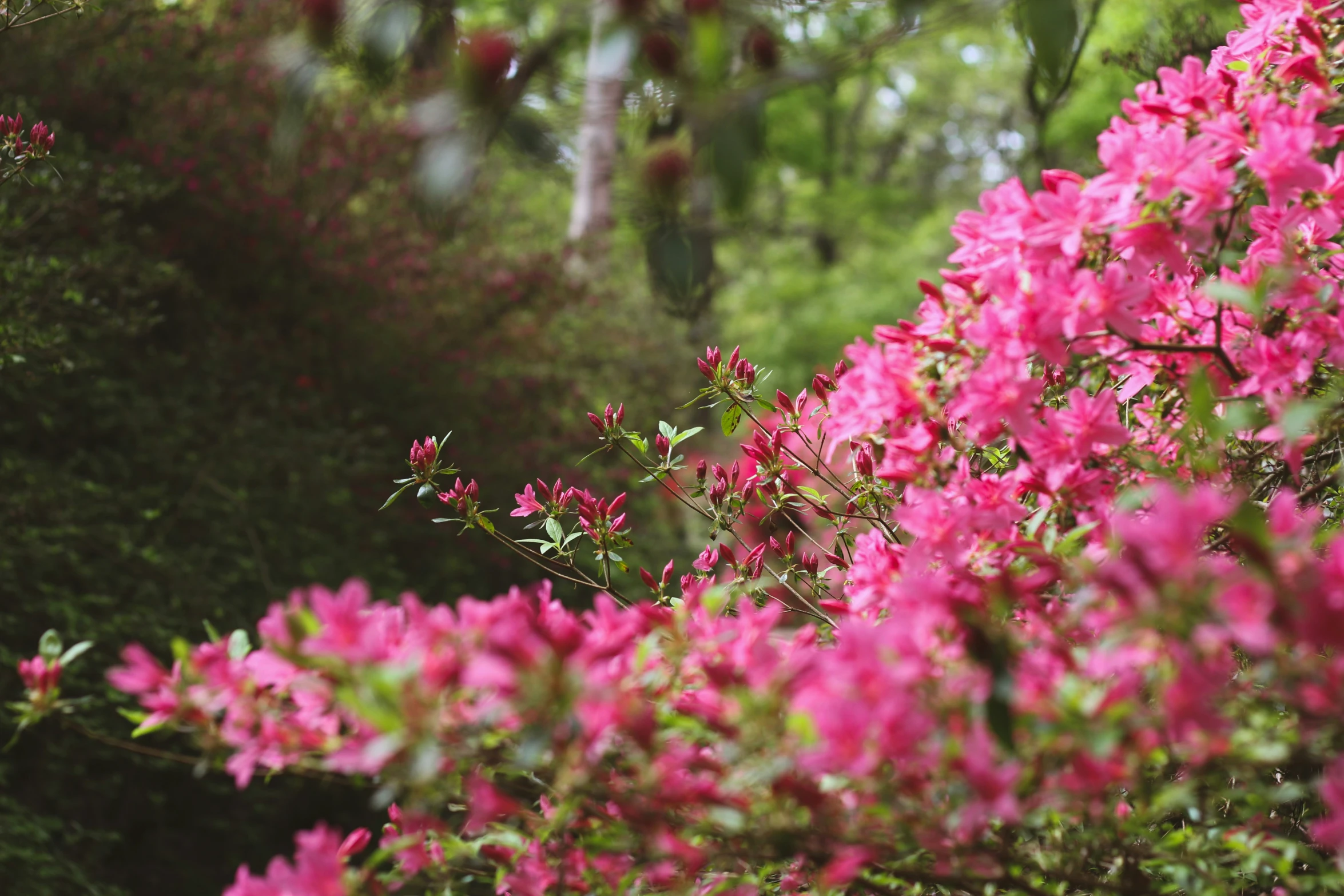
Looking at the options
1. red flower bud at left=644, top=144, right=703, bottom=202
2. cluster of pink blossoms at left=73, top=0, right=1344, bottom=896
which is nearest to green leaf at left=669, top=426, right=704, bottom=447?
cluster of pink blossoms at left=73, top=0, right=1344, bottom=896

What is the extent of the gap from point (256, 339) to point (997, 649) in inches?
163

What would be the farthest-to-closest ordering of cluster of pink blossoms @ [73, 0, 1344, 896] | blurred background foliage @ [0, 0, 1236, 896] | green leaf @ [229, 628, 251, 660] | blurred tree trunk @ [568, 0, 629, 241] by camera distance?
blurred background foliage @ [0, 0, 1236, 896] < green leaf @ [229, 628, 251, 660] < blurred tree trunk @ [568, 0, 629, 241] < cluster of pink blossoms @ [73, 0, 1344, 896]

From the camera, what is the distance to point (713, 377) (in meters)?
1.96

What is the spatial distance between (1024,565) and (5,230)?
3.09 meters

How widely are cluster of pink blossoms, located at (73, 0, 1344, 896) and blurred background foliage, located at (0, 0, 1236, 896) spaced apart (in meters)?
0.31

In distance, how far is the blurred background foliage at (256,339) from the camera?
1.33 m

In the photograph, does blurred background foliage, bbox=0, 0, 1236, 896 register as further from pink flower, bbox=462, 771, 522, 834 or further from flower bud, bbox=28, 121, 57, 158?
pink flower, bbox=462, 771, 522, 834

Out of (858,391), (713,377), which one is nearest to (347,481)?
(713,377)

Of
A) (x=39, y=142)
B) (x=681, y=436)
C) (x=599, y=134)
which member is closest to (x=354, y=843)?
(x=681, y=436)

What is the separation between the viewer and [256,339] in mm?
4410

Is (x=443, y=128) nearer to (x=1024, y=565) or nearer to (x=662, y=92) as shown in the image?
(x=662, y=92)

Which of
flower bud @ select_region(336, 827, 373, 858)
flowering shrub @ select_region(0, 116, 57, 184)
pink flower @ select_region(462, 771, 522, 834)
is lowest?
pink flower @ select_region(462, 771, 522, 834)

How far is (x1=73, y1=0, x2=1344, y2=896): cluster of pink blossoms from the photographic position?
85 cm

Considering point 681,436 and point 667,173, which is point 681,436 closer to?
point 681,436
